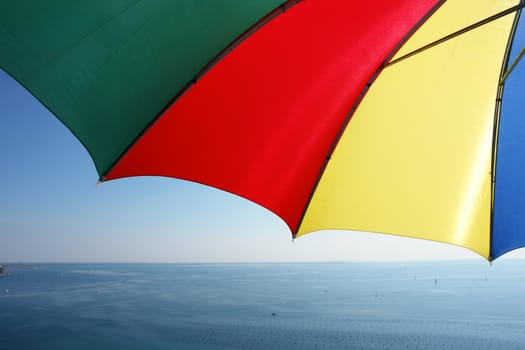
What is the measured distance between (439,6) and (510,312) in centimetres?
8612

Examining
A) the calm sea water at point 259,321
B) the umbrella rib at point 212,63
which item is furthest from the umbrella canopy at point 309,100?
the calm sea water at point 259,321

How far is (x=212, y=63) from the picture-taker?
1.92 m

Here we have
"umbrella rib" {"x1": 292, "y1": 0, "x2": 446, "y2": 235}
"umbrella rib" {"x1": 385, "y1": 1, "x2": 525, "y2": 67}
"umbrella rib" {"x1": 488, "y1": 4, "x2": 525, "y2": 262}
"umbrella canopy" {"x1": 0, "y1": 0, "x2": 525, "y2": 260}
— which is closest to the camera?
"umbrella canopy" {"x1": 0, "y1": 0, "x2": 525, "y2": 260}

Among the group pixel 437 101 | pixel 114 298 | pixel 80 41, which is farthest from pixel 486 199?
pixel 114 298

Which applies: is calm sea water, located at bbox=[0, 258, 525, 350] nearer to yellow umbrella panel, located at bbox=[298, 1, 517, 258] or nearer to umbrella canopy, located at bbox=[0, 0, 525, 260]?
yellow umbrella panel, located at bbox=[298, 1, 517, 258]

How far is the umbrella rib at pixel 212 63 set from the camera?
72.8 inches

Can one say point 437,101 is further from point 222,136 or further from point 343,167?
point 222,136

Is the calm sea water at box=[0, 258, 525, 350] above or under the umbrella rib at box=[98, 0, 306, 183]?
under

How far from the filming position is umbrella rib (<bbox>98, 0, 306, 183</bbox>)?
6.07 ft

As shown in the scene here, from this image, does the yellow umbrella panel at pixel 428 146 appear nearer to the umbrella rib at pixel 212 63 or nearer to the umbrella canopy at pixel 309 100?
the umbrella canopy at pixel 309 100

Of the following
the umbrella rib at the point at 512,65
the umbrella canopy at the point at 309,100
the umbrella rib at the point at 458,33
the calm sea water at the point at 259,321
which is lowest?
the calm sea water at the point at 259,321

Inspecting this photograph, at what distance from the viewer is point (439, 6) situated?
2.18m

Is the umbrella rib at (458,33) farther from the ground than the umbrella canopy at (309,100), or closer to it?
farther from the ground

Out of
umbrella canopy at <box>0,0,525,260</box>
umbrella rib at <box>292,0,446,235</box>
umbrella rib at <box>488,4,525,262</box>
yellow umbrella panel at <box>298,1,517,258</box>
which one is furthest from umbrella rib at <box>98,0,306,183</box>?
umbrella rib at <box>488,4,525,262</box>
